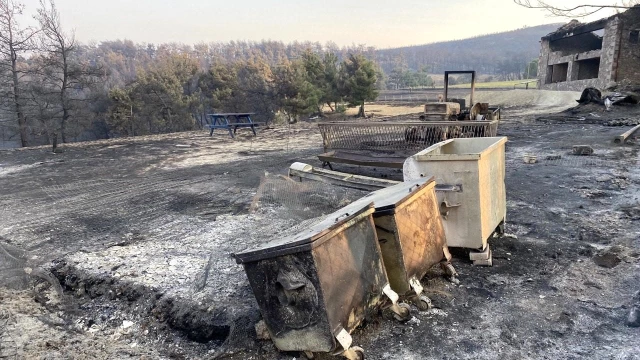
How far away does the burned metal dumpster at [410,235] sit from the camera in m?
2.88

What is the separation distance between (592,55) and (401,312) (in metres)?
31.4

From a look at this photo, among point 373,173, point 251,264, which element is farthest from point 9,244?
point 373,173

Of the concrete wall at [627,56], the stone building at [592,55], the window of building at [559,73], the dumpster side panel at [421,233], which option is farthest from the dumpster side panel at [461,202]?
the window of building at [559,73]

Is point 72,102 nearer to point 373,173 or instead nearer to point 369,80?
point 373,173

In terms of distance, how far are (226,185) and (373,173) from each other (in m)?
2.96

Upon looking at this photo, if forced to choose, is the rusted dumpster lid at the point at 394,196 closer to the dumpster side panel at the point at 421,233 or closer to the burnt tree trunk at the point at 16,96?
the dumpster side panel at the point at 421,233

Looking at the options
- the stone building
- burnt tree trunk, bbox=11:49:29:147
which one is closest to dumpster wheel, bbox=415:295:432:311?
burnt tree trunk, bbox=11:49:29:147

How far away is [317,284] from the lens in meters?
2.33

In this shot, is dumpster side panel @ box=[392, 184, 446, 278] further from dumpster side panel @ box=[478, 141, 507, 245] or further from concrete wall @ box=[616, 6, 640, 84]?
concrete wall @ box=[616, 6, 640, 84]

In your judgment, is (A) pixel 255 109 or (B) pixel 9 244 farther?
(A) pixel 255 109

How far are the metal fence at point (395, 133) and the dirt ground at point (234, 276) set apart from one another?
2.89 ft

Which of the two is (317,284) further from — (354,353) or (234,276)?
(234,276)

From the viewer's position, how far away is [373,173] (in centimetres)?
834

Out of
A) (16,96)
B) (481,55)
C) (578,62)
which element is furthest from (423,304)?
(481,55)
